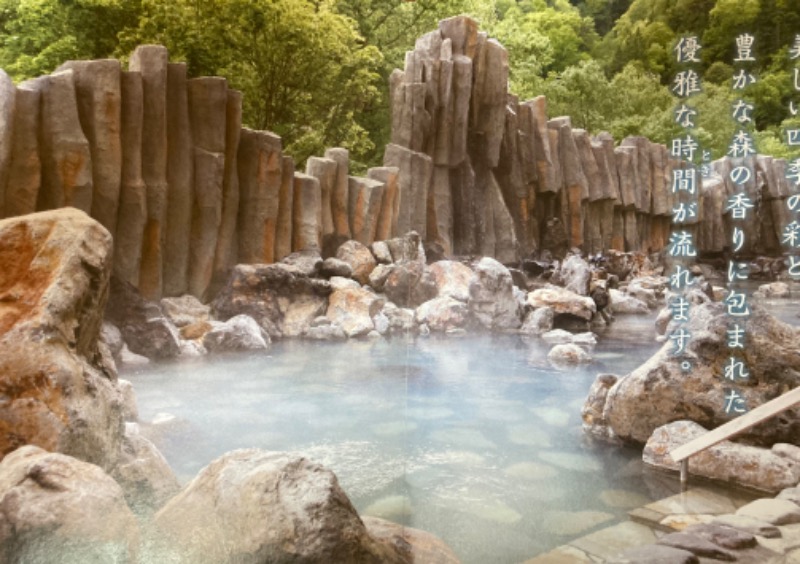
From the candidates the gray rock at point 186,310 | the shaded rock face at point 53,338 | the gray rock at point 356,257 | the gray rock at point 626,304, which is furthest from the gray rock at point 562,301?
the shaded rock face at point 53,338

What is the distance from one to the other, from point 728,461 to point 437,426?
5.20ft

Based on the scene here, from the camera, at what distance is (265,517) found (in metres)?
1.80

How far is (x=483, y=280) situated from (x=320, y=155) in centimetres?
79

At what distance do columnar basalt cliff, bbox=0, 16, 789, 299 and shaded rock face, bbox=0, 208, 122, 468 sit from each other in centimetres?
10

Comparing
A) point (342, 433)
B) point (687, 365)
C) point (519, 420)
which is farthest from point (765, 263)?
point (342, 433)

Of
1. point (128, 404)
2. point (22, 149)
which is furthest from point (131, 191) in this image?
point (128, 404)

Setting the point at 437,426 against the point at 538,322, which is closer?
the point at 437,426

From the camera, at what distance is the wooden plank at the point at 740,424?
2.85m

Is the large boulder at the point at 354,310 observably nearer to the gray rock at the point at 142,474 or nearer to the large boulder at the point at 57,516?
the gray rock at the point at 142,474

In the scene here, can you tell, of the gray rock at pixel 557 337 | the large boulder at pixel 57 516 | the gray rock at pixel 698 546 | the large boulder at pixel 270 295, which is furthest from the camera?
the gray rock at pixel 557 337

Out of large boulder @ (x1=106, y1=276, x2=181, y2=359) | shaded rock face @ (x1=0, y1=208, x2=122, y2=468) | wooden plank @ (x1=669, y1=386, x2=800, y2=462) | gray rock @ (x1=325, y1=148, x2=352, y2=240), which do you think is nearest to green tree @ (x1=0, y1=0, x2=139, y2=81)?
shaded rock face @ (x1=0, y1=208, x2=122, y2=468)

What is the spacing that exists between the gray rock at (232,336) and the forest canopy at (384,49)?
0.64 metres

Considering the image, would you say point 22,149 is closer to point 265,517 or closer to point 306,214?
point 306,214

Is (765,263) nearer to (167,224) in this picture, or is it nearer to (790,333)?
(790,333)
